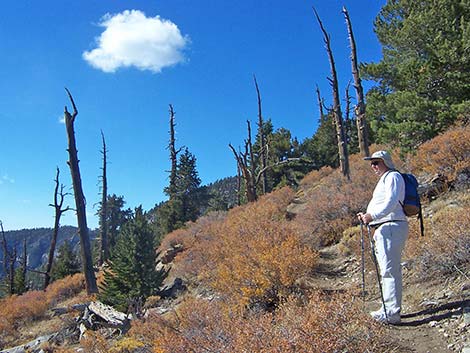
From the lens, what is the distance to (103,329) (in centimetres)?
851

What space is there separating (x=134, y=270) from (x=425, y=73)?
10.7 m

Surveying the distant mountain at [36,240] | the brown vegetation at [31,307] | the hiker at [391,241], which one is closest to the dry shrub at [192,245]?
the brown vegetation at [31,307]

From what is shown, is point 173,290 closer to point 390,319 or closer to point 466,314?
point 390,319

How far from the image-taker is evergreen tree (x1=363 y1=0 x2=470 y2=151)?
37.3 ft

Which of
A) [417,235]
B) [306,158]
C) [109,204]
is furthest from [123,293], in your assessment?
[109,204]

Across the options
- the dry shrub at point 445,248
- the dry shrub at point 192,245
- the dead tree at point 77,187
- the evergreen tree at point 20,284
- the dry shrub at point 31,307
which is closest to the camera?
the dry shrub at point 445,248

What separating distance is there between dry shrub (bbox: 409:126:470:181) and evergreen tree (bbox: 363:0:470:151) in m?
1.88

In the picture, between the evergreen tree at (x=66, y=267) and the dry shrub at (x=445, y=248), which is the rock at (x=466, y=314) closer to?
the dry shrub at (x=445, y=248)

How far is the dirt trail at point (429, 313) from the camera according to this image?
11.8 ft

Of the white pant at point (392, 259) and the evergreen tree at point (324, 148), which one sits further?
the evergreen tree at point (324, 148)

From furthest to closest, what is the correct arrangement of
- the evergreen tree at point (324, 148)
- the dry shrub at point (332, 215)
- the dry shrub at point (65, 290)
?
the evergreen tree at point (324, 148)
the dry shrub at point (65, 290)
the dry shrub at point (332, 215)

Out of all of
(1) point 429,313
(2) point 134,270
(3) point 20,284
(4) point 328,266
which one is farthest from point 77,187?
(3) point 20,284

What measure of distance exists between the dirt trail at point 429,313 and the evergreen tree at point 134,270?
4955 mm

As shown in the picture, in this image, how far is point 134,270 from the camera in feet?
31.5
